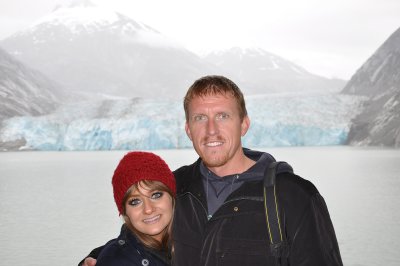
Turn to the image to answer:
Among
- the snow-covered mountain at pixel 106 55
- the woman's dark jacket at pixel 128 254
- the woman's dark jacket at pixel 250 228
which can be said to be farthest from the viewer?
the snow-covered mountain at pixel 106 55

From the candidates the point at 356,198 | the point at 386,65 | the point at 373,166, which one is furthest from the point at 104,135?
the point at 386,65

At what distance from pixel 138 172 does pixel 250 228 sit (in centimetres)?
41

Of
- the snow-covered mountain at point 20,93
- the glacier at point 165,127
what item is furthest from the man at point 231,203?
the snow-covered mountain at point 20,93

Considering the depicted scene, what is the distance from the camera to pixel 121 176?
1.63m

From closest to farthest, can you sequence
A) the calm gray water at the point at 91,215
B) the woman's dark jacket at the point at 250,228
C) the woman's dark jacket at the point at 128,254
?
the woman's dark jacket at the point at 250,228
the woman's dark jacket at the point at 128,254
the calm gray water at the point at 91,215

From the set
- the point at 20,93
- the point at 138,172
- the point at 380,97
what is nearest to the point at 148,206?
the point at 138,172

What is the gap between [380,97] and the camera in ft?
129

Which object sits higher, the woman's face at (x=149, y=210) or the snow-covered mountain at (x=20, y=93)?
A: the snow-covered mountain at (x=20, y=93)

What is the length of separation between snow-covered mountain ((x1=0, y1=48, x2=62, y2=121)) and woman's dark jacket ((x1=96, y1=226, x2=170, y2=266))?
4595 centimetres

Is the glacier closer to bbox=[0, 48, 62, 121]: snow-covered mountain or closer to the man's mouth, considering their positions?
bbox=[0, 48, 62, 121]: snow-covered mountain

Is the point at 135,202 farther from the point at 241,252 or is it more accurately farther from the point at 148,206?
the point at 241,252

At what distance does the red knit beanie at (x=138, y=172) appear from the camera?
Answer: 1.60 meters

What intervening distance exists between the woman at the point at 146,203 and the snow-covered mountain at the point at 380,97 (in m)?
33.4

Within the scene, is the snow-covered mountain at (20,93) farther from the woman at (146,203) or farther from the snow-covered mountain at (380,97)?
the woman at (146,203)
